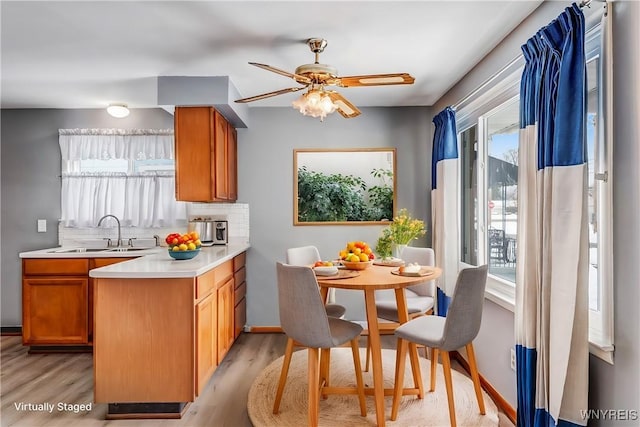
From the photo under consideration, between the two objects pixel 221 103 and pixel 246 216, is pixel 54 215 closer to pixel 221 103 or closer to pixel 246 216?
pixel 246 216

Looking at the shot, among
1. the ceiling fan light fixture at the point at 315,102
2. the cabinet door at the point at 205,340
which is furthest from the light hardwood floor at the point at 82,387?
the ceiling fan light fixture at the point at 315,102

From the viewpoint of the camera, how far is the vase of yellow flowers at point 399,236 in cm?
360

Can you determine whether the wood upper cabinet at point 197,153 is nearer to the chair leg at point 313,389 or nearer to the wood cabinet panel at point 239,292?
the wood cabinet panel at point 239,292

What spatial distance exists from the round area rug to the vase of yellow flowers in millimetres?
1137

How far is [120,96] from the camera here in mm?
3641

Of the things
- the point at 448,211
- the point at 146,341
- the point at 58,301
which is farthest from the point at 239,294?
the point at 448,211

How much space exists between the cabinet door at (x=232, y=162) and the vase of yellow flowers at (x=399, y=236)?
1.60 m

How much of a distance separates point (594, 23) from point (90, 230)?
4.49 metres

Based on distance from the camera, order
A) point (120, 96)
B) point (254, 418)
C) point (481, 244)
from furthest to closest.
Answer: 1. point (120, 96)
2. point (481, 244)
3. point (254, 418)

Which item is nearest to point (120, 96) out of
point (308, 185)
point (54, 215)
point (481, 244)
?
point (54, 215)

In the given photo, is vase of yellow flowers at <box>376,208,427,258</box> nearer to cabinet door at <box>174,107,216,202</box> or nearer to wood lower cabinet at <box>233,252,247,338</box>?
wood lower cabinet at <box>233,252,247,338</box>

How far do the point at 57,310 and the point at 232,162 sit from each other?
2.07m

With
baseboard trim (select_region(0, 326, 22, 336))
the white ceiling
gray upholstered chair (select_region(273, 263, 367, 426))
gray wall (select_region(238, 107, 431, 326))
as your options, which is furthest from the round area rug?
baseboard trim (select_region(0, 326, 22, 336))

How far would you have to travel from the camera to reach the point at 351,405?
245cm
